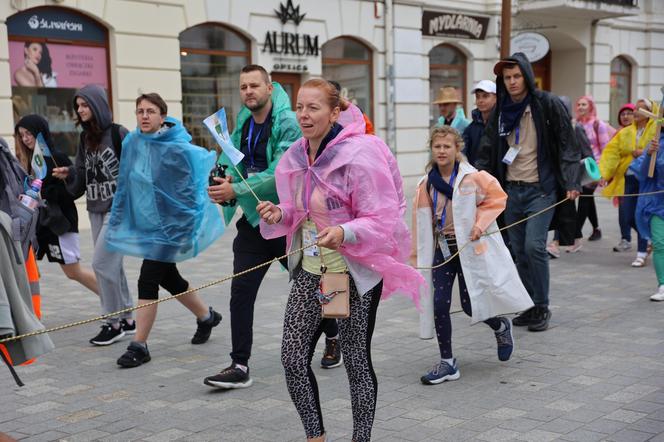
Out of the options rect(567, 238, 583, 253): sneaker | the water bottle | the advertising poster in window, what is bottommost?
rect(567, 238, 583, 253): sneaker

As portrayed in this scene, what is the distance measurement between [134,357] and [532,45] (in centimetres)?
1211

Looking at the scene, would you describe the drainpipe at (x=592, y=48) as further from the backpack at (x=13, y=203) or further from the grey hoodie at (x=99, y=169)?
the backpack at (x=13, y=203)

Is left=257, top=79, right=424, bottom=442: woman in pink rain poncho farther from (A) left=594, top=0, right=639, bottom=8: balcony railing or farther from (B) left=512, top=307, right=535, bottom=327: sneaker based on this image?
(A) left=594, top=0, right=639, bottom=8: balcony railing

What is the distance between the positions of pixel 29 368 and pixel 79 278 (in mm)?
1370

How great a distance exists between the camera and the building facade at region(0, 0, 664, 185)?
12758 millimetres

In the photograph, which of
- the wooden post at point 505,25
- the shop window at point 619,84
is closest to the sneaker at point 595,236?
the wooden post at point 505,25

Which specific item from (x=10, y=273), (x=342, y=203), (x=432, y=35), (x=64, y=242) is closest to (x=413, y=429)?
(x=342, y=203)

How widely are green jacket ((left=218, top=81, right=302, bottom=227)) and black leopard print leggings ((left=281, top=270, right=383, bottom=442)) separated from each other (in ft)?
3.78

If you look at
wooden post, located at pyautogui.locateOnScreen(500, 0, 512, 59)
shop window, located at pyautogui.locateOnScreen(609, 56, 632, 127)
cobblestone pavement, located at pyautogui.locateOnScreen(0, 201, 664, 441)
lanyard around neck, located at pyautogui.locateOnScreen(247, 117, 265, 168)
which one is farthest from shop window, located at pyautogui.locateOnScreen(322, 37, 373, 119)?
lanyard around neck, located at pyautogui.locateOnScreen(247, 117, 265, 168)

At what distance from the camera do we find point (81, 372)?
528cm

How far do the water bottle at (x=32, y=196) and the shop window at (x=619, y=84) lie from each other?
22.9 metres

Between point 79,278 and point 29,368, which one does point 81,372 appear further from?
point 79,278

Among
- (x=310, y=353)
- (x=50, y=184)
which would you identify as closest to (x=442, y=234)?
(x=310, y=353)

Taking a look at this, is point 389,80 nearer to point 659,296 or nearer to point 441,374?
point 659,296
